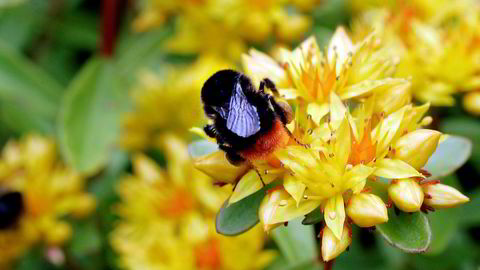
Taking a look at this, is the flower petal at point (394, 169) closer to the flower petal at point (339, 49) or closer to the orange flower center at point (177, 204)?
the flower petal at point (339, 49)

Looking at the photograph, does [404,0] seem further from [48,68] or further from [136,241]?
[48,68]

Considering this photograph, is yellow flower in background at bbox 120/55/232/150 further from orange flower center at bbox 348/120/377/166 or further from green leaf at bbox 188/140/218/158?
orange flower center at bbox 348/120/377/166

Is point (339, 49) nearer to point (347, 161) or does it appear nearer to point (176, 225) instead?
point (347, 161)

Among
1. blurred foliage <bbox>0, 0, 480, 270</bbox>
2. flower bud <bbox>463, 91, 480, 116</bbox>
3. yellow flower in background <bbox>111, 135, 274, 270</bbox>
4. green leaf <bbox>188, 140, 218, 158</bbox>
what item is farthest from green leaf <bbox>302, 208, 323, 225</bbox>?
flower bud <bbox>463, 91, 480, 116</bbox>

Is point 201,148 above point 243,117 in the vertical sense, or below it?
below

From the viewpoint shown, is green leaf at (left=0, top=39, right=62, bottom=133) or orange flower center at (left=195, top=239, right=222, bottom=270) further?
green leaf at (left=0, top=39, right=62, bottom=133)

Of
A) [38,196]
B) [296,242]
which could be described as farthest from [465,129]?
[38,196]

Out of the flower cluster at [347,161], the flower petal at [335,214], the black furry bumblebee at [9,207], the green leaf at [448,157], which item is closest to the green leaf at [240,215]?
the flower cluster at [347,161]
